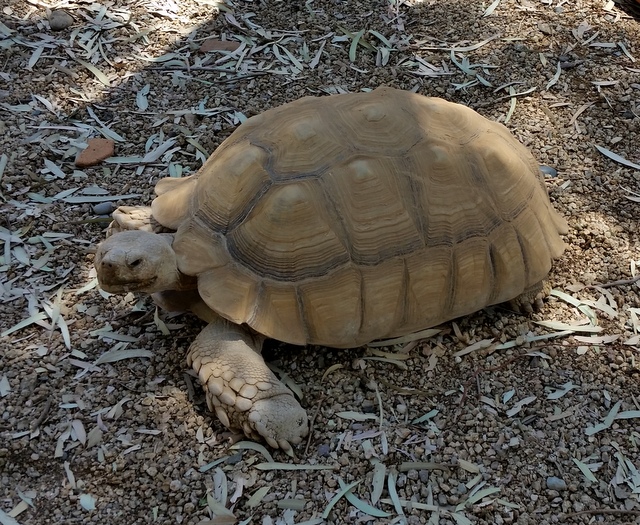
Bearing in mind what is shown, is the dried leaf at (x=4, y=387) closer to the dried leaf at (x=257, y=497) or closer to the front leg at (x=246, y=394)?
the front leg at (x=246, y=394)

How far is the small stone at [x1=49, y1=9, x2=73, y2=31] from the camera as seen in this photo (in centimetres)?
445

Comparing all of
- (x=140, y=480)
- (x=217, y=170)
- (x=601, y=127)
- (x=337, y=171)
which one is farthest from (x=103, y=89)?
(x=601, y=127)

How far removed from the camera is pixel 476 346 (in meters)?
2.84

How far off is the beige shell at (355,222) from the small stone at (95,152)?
39.5 inches

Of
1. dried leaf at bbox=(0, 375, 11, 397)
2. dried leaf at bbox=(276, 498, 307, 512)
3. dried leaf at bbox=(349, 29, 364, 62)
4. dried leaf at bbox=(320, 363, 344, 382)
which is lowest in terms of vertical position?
dried leaf at bbox=(276, 498, 307, 512)

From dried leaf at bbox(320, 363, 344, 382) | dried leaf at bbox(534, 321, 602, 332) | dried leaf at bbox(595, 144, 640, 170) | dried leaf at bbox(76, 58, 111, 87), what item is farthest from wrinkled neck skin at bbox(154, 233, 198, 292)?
dried leaf at bbox(595, 144, 640, 170)

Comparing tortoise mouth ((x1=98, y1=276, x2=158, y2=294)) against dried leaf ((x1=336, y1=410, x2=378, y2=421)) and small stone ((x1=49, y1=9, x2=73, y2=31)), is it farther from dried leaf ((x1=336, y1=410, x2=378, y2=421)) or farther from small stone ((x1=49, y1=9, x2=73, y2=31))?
small stone ((x1=49, y1=9, x2=73, y2=31))

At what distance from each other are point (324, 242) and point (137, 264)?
2.34 ft

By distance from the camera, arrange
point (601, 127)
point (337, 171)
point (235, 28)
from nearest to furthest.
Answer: point (337, 171), point (601, 127), point (235, 28)

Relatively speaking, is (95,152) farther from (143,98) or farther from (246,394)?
(246,394)

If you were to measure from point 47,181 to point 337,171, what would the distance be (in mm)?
1816

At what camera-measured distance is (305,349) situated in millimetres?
2803

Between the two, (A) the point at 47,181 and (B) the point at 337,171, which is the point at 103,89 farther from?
(B) the point at 337,171

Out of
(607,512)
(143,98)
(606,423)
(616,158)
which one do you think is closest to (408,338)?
(606,423)
